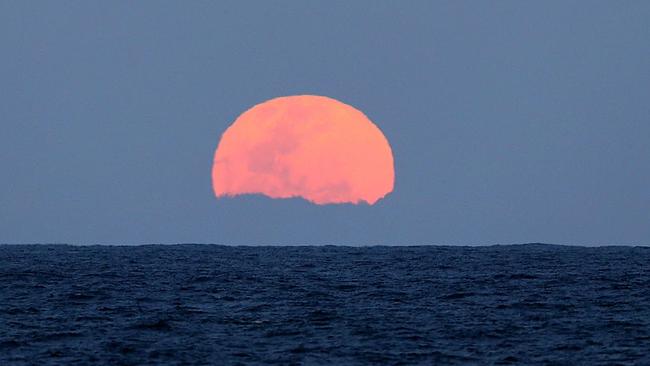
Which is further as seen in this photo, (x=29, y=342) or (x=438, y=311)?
(x=438, y=311)

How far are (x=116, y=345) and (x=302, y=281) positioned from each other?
1495 inches

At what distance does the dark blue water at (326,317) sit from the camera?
4259cm

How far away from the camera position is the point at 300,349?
43.7 metres

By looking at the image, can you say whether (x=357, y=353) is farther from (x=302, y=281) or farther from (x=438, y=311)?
(x=302, y=281)

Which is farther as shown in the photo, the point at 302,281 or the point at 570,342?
the point at 302,281

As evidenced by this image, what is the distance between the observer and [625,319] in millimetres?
53344

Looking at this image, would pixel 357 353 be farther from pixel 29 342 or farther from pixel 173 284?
pixel 173 284

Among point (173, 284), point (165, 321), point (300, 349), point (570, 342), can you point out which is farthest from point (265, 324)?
point (173, 284)

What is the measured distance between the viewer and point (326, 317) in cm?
5419

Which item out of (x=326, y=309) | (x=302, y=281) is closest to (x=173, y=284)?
(x=302, y=281)

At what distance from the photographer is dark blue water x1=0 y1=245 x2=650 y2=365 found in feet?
140

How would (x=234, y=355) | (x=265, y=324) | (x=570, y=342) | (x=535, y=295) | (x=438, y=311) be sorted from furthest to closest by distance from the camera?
1. (x=535, y=295)
2. (x=438, y=311)
3. (x=265, y=324)
4. (x=570, y=342)
5. (x=234, y=355)

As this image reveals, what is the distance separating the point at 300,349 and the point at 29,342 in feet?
32.4

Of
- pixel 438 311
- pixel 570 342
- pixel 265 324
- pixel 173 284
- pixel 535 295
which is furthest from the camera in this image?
pixel 173 284
